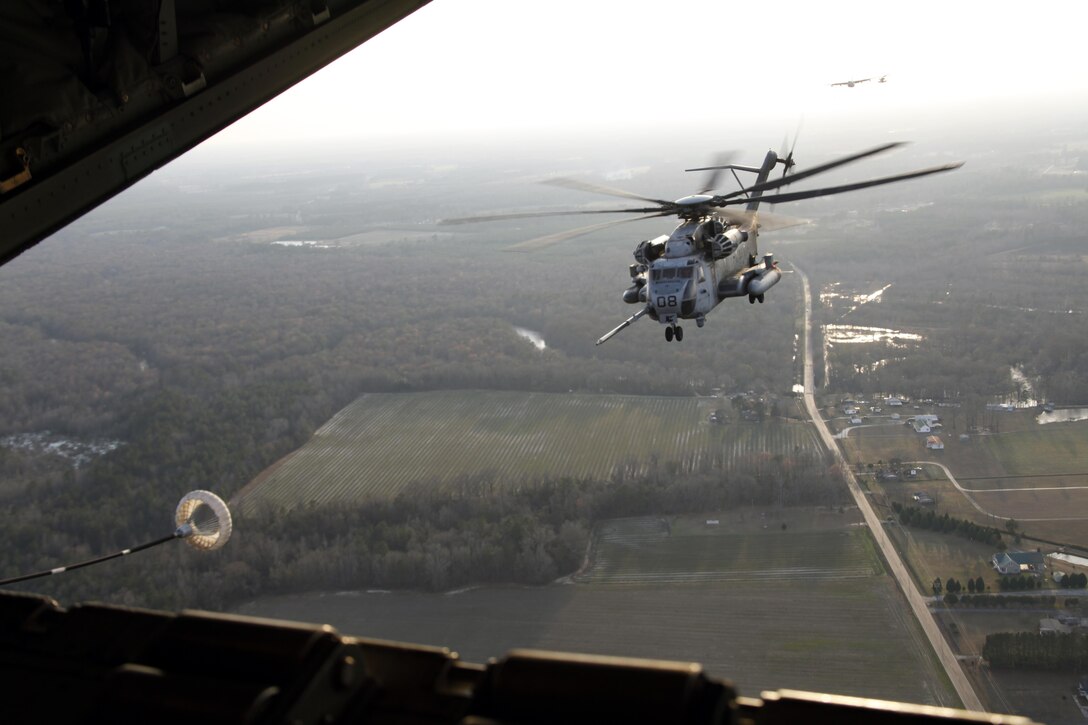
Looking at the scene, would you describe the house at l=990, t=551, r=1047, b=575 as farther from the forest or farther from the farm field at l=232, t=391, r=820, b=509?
the farm field at l=232, t=391, r=820, b=509

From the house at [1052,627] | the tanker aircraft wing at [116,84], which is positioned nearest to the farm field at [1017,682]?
the house at [1052,627]

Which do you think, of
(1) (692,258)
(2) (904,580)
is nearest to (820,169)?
(1) (692,258)

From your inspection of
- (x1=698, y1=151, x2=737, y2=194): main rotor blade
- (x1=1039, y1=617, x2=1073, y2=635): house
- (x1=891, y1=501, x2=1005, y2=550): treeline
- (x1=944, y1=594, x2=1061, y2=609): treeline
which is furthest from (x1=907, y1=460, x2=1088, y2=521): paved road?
(x1=698, y1=151, x2=737, y2=194): main rotor blade

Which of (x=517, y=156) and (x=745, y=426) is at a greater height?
(x=517, y=156)

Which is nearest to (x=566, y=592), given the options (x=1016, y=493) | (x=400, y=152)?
(x=1016, y=493)

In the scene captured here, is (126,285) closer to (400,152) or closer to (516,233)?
(516,233)

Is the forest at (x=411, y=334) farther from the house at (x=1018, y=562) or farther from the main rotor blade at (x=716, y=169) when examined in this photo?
the main rotor blade at (x=716, y=169)
